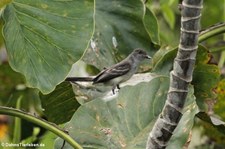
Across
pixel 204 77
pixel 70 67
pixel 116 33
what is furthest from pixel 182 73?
pixel 116 33

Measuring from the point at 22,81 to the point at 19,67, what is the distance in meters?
1.19

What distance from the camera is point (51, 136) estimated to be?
2.39m

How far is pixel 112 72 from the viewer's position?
2.22m

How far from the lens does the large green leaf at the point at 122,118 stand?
1.98 metres

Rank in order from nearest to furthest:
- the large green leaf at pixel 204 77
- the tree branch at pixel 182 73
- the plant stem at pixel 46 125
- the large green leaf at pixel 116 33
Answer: the tree branch at pixel 182 73
the plant stem at pixel 46 125
the large green leaf at pixel 204 77
the large green leaf at pixel 116 33

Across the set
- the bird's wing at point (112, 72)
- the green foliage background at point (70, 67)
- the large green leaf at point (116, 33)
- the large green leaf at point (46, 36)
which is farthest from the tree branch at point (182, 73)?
the large green leaf at point (116, 33)

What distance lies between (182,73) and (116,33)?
79 cm

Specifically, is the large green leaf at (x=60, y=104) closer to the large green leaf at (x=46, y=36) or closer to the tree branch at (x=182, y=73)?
→ the large green leaf at (x=46, y=36)

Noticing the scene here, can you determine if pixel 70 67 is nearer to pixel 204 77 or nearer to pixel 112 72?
pixel 112 72

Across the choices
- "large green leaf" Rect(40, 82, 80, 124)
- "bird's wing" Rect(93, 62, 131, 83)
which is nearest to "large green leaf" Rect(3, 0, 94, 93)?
"bird's wing" Rect(93, 62, 131, 83)

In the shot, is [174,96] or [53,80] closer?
[174,96]

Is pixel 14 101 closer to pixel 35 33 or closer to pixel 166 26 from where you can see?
pixel 35 33

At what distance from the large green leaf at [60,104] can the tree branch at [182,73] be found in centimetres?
68

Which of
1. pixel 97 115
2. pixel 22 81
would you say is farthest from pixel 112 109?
pixel 22 81
